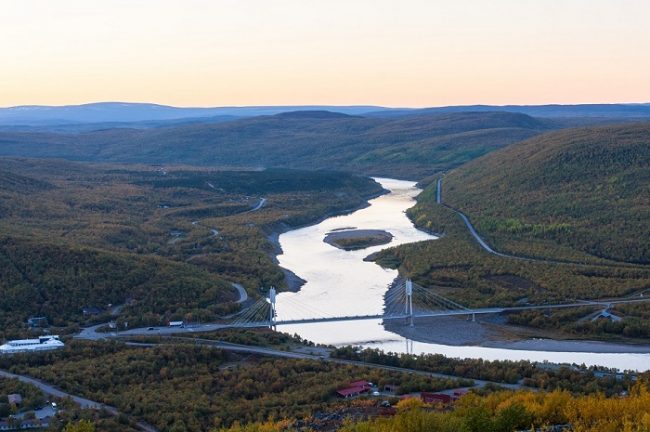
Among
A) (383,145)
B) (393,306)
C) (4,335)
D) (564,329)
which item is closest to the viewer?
(4,335)

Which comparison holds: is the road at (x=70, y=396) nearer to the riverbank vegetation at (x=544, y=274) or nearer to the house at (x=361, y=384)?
the house at (x=361, y=384)

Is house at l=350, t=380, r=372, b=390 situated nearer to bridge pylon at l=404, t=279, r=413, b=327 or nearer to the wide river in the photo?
the wide river

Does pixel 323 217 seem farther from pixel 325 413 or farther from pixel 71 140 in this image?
pixel 71 140

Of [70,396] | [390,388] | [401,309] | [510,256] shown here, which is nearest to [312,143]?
[510,256]

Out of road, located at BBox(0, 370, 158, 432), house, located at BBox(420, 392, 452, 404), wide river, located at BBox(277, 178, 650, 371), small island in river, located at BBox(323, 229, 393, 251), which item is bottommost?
wide river, located at BBox(277, 178, 650, 371)

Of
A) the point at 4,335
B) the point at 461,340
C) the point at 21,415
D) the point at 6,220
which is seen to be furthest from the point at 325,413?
the point at 6,220

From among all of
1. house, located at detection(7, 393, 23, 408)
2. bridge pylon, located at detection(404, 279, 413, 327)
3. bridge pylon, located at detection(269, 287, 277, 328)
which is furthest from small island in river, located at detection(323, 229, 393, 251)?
house, located at detection(7, 393, 23, 408)

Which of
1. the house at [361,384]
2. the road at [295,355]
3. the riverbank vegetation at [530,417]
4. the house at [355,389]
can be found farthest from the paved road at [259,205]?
the riverbank vegetation at [530,417]
